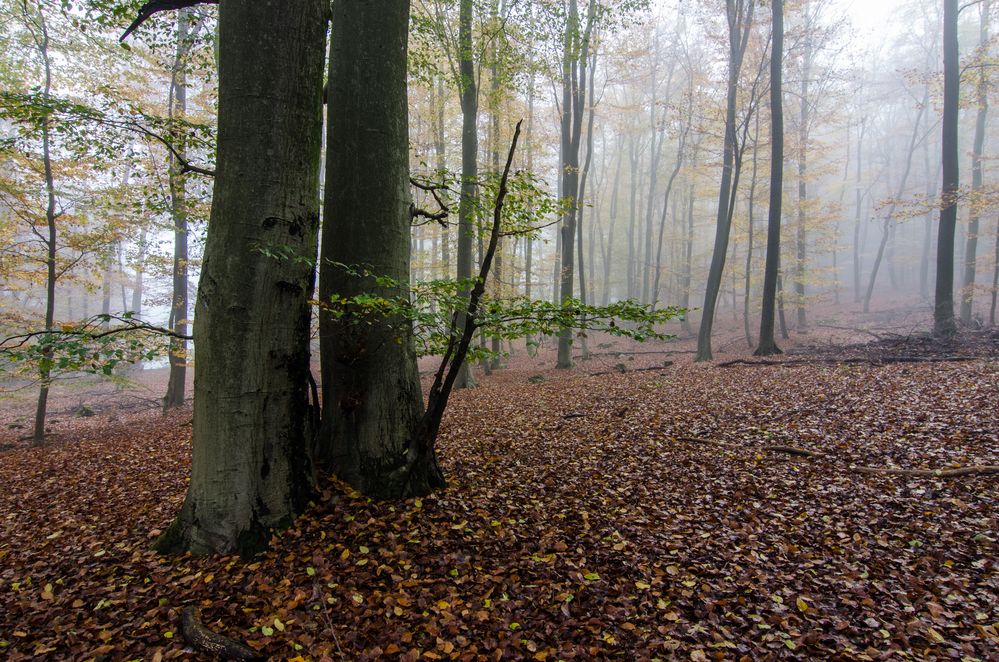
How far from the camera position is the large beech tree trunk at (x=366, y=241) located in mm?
4023

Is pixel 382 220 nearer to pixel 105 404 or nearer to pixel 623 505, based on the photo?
pixel 623 505

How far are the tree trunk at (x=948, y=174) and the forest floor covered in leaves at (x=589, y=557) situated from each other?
7.64 meters

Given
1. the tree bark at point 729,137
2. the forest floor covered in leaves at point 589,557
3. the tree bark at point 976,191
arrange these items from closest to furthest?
1. the forest floor covered in leaves at point 589,557
2. the tree bark at point 976,191
3. the tree bark at point 729,137

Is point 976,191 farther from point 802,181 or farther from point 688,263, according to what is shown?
point 688,263

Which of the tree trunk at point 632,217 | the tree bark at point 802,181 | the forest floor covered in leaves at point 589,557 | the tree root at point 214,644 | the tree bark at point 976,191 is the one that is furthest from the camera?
the tree trunk at point 632,217

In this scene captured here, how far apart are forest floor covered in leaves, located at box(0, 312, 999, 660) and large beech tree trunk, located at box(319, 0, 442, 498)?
17.0 inches

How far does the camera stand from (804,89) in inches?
809

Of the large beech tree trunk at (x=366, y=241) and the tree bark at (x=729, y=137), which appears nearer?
the large beech tree trunk at (x=366, y=241)

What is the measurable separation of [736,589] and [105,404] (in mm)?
19752

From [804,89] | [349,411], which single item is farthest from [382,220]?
[804,89]

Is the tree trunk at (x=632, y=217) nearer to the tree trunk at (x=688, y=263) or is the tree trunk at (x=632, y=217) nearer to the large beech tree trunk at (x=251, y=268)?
the tree trunk at (x=688, y=263)

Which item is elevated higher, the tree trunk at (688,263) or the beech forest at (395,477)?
the tree trunk at (688,263)

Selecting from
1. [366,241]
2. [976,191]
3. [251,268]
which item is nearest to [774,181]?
[976,191]

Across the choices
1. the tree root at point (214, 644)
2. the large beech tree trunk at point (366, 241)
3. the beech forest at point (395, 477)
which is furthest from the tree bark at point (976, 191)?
the tree root at point (214, 644)
